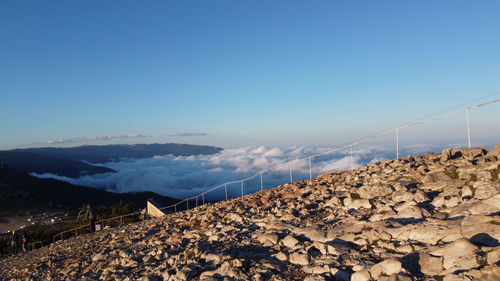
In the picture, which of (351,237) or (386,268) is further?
(351,237)

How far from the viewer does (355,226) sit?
837 centimetres

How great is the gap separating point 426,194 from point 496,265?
4995mm

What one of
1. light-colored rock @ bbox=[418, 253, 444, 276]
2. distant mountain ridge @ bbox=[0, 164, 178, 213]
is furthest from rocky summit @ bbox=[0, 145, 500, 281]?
distant mountain ridge @ bbox=[0, 164, 178, 213]

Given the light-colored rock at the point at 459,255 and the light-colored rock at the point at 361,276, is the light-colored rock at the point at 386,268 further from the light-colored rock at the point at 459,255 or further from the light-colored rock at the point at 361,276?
the light-colored rock at the point at 459,255

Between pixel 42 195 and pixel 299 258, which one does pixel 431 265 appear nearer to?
pixel 299 258

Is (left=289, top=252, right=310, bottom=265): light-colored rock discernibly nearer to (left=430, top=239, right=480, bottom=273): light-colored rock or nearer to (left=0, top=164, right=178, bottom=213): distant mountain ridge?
(left=430, top=239, right=480, bottom=273): light-colored rock

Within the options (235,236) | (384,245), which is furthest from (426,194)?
(235,236)

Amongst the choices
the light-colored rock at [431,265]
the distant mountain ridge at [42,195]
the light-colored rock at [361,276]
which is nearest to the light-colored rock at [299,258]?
the light-colored rock at [361,276]

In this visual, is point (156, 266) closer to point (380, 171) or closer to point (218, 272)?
point (218, 272)

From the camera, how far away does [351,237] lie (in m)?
7.82

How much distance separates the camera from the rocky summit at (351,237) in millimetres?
5980

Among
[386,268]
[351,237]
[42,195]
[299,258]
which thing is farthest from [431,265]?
[42,195]

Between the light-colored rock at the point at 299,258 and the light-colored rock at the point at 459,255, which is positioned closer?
the light-colored rock at the point at 459,255

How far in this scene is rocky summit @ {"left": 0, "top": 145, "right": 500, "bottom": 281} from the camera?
598 centimetres
